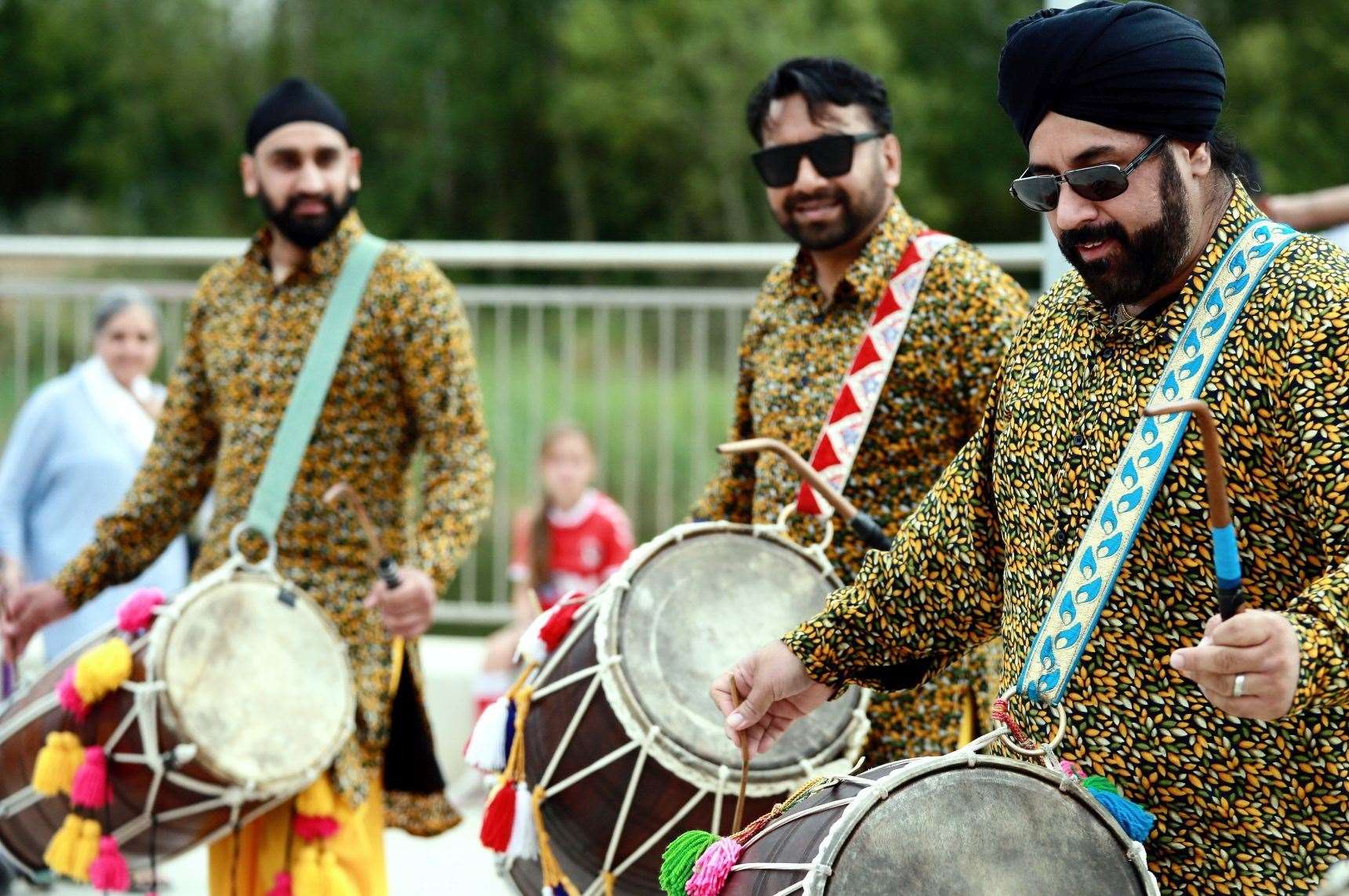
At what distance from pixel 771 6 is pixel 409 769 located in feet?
96.5

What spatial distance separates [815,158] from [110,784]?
1987 mm

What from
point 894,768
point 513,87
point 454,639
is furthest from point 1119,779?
point 513,87

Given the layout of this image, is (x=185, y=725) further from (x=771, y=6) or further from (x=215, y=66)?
(x=215, y=66)

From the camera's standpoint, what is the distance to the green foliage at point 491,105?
3156 cm

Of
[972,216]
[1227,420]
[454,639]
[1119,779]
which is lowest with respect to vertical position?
[972,216]

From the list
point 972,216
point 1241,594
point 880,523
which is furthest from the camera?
point 972,216

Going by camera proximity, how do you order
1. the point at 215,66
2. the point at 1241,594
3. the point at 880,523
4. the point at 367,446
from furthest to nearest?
the point at 215,66, the point at 367,446, the point at 880,523, the point at 1241,594

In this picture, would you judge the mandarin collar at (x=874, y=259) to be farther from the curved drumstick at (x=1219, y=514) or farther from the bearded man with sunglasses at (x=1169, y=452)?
the curved drumstick at (x=1219, y=514)

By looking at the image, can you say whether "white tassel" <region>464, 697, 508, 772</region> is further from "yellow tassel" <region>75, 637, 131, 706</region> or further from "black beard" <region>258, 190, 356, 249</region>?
"black beard" <region>258, 190, 356, 249</region>

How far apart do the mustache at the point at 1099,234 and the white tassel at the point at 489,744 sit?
4.68 ft

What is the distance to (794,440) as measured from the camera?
3523mm

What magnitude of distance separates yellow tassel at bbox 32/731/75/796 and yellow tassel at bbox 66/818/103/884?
89 mm

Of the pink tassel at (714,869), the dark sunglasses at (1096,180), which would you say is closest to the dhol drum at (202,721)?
the pink tassel at (714,869)

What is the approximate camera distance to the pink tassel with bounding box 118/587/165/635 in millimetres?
3758
